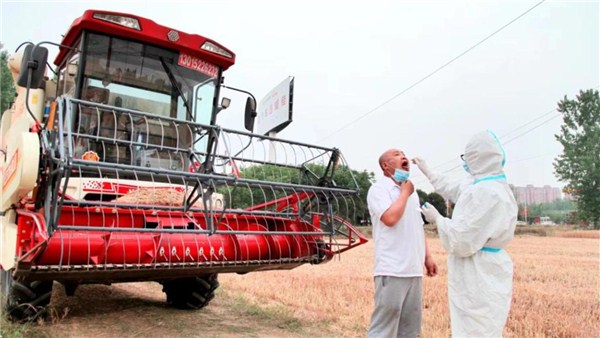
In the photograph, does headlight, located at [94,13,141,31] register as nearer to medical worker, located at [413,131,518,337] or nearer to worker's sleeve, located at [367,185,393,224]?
worker's sleeve, located at [367,185,393,224]

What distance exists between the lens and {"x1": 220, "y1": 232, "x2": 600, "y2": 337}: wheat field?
471cm

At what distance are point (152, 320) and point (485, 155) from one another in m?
3.88

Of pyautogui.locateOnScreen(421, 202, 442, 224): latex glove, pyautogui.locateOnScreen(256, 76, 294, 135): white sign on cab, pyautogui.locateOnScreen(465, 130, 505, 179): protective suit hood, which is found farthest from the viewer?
pyautogui.locateOnScreen(256, 76, 294, 135): white sign on cab

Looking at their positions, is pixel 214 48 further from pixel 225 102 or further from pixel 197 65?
pixel 225 102

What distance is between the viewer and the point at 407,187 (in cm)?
310

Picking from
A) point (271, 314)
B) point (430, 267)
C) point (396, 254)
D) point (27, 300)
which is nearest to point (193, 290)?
point (271, 314)

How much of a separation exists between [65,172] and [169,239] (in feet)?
3.55

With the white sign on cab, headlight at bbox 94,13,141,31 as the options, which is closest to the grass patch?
headlight at bbox 94,13,141,31

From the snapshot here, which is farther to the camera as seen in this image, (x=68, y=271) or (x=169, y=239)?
(x=169, y=239)

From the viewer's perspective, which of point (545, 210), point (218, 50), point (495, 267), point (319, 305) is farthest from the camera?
point (545, 210)

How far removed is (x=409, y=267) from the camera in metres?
3.04

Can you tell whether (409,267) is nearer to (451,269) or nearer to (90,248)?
(451,269)

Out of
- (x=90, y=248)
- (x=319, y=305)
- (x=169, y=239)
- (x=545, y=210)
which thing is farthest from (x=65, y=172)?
(x=545, y=210)

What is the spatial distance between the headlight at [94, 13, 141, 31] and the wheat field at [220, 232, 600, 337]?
10.6 ft
